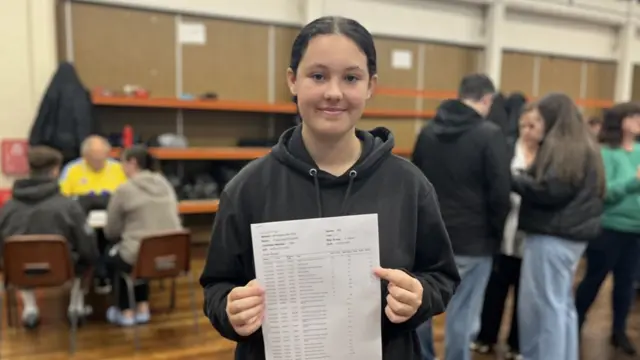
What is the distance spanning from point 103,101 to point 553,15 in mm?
6469

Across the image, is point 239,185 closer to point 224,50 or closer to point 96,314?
point 96,314

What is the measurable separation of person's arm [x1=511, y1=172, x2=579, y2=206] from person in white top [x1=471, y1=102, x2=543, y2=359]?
20 cm

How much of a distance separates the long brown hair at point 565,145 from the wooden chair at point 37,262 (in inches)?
108

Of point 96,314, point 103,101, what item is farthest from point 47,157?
point 103,101

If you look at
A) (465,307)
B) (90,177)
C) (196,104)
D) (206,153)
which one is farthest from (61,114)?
(465,307)

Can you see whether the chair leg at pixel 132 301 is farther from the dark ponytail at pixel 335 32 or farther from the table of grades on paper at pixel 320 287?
the dark ponytail at pixel 335 32

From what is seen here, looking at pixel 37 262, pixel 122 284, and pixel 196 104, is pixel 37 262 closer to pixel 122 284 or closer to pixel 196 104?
pixel 122 284

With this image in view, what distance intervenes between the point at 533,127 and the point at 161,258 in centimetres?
236

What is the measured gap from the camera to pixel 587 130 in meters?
2.69

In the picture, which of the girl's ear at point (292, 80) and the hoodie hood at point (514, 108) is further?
the hoodie hood at point (514, 108)

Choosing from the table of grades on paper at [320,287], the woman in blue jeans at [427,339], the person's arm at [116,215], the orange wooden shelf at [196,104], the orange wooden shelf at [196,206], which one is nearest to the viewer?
the table of grades on paper at [320,287]

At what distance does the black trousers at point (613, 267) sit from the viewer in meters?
3.24

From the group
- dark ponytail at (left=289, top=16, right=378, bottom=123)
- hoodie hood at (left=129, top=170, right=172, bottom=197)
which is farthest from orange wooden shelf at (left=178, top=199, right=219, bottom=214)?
dark ponytail at (left=289, top=16, right=378, bottom=123)

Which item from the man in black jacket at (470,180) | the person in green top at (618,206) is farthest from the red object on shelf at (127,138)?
the person in green top at (618,206)
